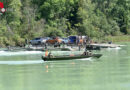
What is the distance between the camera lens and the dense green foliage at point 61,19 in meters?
80.1

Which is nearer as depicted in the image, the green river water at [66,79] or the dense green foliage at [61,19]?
the green river water at [66,79]

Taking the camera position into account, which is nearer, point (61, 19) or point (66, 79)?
point (66, 79)

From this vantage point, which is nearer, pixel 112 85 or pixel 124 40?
pixel 112 85

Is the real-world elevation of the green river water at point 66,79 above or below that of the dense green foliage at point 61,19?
below

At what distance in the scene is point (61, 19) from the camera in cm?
9394

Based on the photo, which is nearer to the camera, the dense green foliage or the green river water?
the green river water

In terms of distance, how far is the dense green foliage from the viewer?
80.1 meters

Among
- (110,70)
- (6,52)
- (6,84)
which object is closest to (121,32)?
(6,52)

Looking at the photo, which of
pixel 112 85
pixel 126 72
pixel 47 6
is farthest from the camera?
pixel 47 6

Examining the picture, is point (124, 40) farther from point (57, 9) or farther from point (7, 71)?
point (7, 71)

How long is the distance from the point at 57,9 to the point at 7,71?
207 feet

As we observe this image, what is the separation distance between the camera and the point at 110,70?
32469 millimetres

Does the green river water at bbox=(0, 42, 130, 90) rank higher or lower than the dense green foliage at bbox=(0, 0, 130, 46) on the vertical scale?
lower

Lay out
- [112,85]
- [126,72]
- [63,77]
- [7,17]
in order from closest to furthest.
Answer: [112,85]
[63,77]
[126,72]
[7,17]
